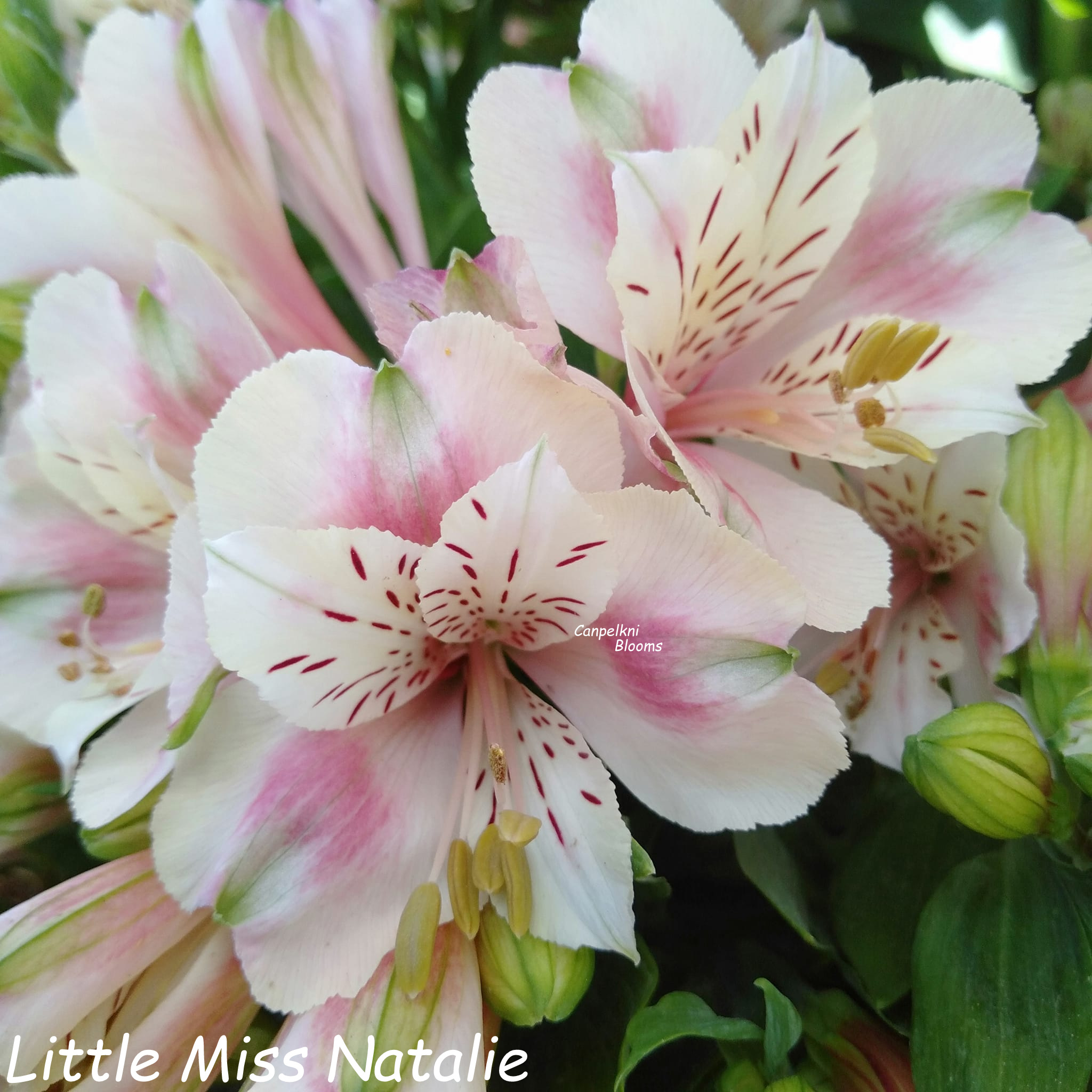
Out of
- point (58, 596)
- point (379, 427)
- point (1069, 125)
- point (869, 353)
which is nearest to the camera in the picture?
point (379, 427)

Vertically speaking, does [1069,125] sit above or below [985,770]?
above

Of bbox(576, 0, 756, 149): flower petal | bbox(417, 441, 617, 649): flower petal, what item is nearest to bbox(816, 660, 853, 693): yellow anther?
bbox(417, 441, 617, 649): flower petal

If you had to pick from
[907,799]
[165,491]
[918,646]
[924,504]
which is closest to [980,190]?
[924,504]

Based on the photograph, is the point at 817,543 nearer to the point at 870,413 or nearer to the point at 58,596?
the point at 870,413

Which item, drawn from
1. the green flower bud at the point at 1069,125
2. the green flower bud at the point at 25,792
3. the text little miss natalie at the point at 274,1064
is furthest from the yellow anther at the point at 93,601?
the green flower bud at the point at 1069,125

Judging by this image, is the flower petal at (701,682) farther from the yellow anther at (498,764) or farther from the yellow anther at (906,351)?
the yellow anther at (906,351)

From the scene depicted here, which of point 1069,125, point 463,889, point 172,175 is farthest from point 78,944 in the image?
point 1069,125
